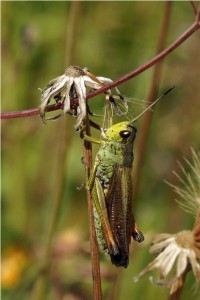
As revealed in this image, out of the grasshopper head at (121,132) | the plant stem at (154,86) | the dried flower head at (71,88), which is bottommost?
the plant stem at (154,86)

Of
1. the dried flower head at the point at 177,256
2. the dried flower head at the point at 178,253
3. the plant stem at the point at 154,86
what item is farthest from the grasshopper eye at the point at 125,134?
the plant stem at the point at 154,86

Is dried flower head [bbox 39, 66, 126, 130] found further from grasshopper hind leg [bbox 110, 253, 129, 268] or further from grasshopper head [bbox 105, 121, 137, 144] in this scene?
grasshopper hind leg [bbox 110, 253, 129, 268]

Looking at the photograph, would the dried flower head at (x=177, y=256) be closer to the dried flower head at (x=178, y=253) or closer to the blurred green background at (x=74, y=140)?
the dried flower head at (x=178, y=253)

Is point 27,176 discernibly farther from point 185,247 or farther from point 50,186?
point 185,247

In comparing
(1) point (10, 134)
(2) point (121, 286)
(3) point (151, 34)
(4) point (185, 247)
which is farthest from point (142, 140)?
(3) point (151, 34)

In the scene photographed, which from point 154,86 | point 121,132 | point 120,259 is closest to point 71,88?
point 121,132

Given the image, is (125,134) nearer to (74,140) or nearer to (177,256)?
(177,256)
